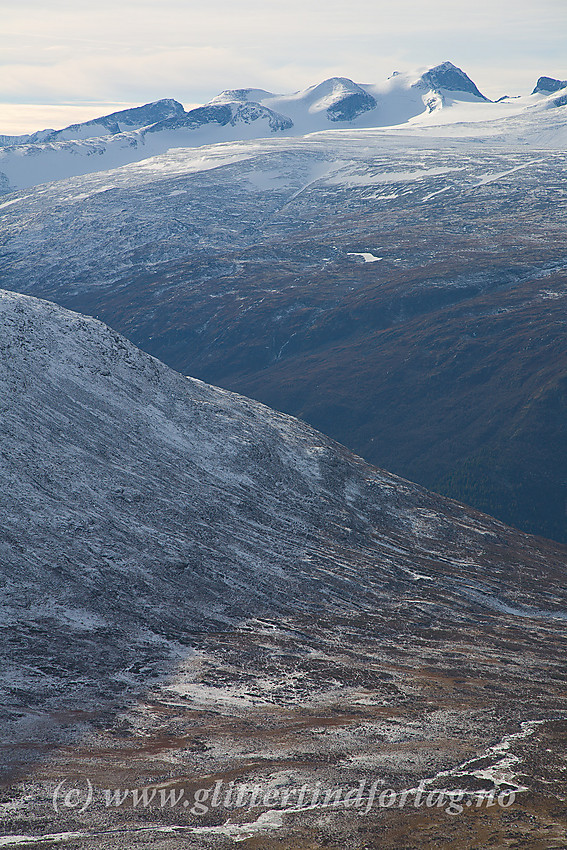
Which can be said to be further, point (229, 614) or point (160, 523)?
point (160, 523)

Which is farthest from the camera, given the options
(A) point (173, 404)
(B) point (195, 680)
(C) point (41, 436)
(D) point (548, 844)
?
(A) point (173, 404)

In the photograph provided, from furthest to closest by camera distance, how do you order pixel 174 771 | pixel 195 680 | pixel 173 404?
pixel 173 404 → pixel 195 680 → pixel 174 771

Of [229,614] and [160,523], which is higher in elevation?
[160,523]

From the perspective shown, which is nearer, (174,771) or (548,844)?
(548,844)

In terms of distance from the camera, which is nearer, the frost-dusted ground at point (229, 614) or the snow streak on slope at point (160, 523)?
the frost-dusted ground at point (229, 614)

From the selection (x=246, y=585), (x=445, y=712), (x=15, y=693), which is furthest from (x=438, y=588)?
(x=15, y=693)

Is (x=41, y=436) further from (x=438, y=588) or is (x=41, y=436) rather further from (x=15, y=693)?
(x=438, y=588)

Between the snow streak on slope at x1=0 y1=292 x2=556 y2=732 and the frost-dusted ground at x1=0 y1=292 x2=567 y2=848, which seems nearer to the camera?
the frost-dusted ground at x1=0 y1=292 x2=567 y2=848

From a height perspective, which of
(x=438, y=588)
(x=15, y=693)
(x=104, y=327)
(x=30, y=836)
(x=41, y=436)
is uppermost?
(x=104, y=327)
